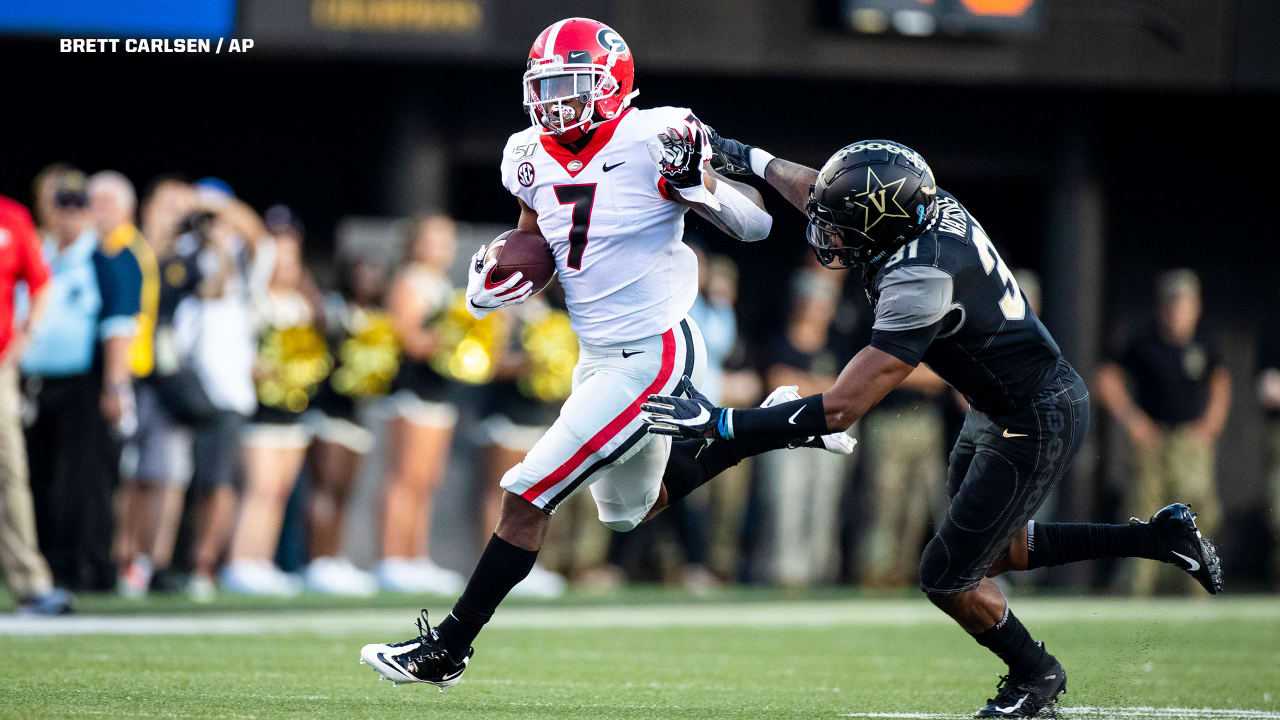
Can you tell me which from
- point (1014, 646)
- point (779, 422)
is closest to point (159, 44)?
point (779, 422)

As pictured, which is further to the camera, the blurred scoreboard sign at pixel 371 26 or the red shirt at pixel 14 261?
the blurred scoreboard sign at pixel 371 26

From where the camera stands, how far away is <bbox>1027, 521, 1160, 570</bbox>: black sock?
18.2ft

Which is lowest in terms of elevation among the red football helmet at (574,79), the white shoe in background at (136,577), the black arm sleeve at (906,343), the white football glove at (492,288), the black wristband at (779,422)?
the white shoe in background at (136,577)

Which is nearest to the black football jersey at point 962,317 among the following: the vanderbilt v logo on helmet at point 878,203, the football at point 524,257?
the vanderbilt v logo on helmet at point 878,203

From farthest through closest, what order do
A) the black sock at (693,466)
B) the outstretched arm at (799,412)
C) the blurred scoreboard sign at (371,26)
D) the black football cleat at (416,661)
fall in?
the blurred scoreboard sign at (371,26) → the black sock at (693,466) → the black football cleat at (416,661) → the outstretched arm at (799,412)

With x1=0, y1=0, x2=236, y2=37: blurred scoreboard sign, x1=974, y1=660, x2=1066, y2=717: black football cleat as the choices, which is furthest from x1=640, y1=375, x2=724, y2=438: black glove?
x1=0, y1=0, x2=236, y2=37: blurred scoreboard sign

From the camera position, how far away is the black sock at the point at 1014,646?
5.44 m

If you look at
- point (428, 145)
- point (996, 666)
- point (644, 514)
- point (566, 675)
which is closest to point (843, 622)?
point (996, 666)

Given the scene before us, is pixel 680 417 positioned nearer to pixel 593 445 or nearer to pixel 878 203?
pixel 593 445

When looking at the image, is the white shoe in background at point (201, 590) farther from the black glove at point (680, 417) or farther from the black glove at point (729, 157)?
the black glove at point (680, 417)

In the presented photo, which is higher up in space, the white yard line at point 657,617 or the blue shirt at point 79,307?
the blue shirt at point 79,307

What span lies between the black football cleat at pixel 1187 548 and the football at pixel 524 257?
2127 mm

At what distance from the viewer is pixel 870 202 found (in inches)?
197

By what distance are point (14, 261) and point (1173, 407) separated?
7330mm
